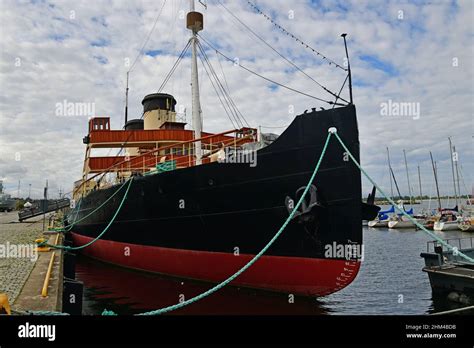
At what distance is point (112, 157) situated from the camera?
56.5 ft

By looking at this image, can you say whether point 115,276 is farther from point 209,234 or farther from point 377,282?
point 377,282

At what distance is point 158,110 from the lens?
18.5 meters

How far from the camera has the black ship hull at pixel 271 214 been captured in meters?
8.09

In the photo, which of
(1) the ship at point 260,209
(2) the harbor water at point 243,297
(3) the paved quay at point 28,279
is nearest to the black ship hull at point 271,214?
(1) the ship at point 260,209

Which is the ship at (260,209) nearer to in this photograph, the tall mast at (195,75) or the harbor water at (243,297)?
the tall mast at (195,75)

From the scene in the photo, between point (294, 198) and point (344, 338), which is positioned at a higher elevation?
point (294, 198)

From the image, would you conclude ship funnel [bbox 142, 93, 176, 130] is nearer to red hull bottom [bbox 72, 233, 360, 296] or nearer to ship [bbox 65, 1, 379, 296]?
ship [bbox 65, 1, 379, 296]

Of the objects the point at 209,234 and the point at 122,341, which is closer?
the point at 122,341

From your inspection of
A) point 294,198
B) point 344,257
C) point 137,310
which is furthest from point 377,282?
point 137,310

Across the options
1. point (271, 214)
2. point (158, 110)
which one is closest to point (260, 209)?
point (271, 214)

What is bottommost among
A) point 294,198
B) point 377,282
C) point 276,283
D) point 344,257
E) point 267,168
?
point 377,282

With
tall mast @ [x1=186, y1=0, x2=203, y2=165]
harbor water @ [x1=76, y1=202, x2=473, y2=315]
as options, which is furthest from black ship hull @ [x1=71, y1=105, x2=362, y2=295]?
tall mast @ [x1=186, y1=0, x2=203, y2=165]

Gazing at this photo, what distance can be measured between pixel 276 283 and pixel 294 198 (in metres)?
2.16

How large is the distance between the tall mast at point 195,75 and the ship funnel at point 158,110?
295 inches
